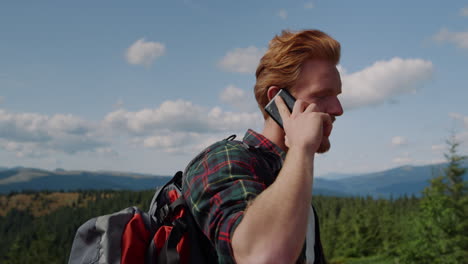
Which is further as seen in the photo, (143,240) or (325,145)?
(325,145)

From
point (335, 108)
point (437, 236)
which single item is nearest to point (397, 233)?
point (437, 236)

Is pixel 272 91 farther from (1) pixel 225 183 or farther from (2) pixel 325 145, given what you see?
(1) pixel 225 183

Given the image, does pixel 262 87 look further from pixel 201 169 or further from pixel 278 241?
pixel 278 241

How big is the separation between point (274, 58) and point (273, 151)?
566 mm

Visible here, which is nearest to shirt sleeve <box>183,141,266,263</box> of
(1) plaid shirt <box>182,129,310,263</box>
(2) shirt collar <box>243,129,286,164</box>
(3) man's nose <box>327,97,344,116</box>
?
(1) plaid shirt <box>182,129,310,263</box>

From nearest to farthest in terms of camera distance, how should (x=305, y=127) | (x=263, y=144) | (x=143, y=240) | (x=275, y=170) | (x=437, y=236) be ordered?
(x=305, y=127) < (x=143, y=240) < (x=275, y=170) < (x=263, y=144) < (x=437, y=236)

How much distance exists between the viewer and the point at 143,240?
2.06 m

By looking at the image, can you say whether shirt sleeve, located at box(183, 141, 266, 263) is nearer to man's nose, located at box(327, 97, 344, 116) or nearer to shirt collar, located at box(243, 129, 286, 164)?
shirt collar, located at box(243, 129, 286, 164)

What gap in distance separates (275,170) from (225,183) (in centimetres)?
45

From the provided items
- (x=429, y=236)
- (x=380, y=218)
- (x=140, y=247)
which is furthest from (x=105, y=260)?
(x=380, y=218)

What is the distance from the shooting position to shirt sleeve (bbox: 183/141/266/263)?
5.53 feet

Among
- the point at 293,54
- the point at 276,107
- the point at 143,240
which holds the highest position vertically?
the point at 293,54

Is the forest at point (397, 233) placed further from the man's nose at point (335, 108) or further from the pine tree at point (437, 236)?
the man's nose at point (335, 108)

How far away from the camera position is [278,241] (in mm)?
1496
